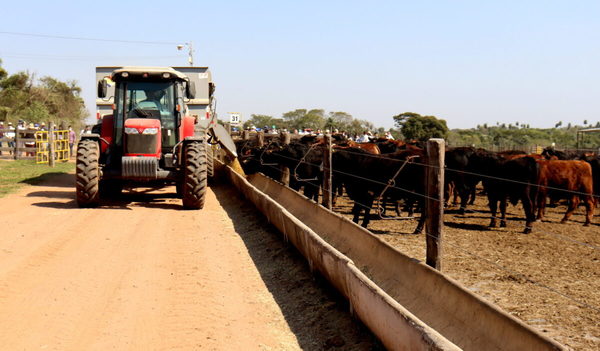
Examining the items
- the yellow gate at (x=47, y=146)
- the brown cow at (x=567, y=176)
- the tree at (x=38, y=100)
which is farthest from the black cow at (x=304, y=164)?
the tree at (x=38, y=100)

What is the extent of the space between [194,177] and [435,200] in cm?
757

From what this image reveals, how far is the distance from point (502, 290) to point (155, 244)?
16.9 feet

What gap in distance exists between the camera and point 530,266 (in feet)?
32.3

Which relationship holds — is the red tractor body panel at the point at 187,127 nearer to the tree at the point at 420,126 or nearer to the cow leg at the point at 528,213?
the cow leg at the point at 528,213

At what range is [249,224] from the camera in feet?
39.9

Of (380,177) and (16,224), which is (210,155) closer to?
(380,177)

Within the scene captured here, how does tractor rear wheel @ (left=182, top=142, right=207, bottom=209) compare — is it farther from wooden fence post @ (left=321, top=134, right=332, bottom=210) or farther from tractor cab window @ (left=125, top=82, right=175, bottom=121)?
wooden fence post @ (left=321, top=134, right=332, bottom=210)

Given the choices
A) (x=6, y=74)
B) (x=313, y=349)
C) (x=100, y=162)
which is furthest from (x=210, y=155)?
(x=6, y=74)

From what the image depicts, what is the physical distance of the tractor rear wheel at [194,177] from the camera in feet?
44.8

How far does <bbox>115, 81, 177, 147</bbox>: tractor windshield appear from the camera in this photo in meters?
14.7

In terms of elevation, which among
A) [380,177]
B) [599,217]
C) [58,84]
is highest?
[58,84]

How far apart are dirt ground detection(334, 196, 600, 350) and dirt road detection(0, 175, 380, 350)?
1862mm

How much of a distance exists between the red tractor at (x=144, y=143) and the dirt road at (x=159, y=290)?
1549mm

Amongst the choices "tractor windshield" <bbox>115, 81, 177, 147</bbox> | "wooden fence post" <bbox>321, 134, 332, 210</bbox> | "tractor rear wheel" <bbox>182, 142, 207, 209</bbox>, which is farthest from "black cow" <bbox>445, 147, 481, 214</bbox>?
"tractor windshield" <bbox>115, 81, 177, 147</bbox>
